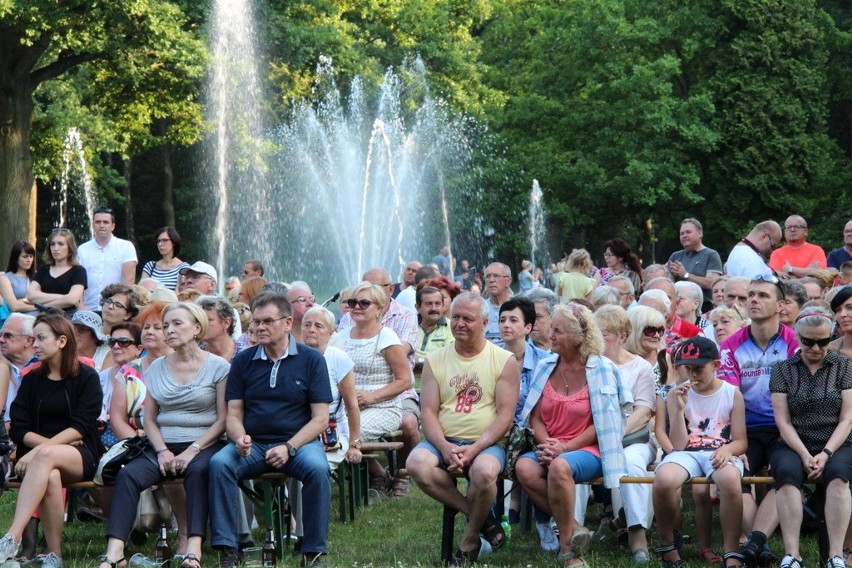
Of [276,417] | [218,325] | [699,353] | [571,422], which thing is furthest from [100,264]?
[699,353]

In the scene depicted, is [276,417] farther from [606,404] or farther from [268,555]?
[606,404]

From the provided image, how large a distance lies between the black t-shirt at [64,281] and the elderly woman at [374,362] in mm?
3353

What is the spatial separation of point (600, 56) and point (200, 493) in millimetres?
34684

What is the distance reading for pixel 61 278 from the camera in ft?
39.2

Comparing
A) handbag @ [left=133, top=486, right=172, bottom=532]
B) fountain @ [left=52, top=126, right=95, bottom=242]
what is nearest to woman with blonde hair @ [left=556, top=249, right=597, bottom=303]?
handbag @ [left=133, top=486, right=172, bottom=532]

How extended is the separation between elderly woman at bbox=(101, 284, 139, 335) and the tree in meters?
13.0

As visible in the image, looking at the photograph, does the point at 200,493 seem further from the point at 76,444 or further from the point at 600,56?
the point at 600,56

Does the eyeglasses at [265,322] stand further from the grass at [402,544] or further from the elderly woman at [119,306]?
the elderly woman at [119,306]

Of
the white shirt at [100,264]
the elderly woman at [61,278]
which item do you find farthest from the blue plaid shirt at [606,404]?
the white shirt at [100,264]

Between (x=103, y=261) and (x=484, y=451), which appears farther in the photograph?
(x=103, y=261)

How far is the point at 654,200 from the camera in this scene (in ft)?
126

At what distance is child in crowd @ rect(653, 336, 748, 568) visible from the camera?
7.15 metres

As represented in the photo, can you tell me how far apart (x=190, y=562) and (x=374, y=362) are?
9.65 ft

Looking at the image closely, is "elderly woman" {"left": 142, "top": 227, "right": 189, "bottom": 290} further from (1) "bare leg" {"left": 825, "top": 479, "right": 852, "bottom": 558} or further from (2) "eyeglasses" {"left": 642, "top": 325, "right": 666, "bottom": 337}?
(1) "bare leg" {"left": 825, "top": 479, "right": 852, "bottom": 558}
